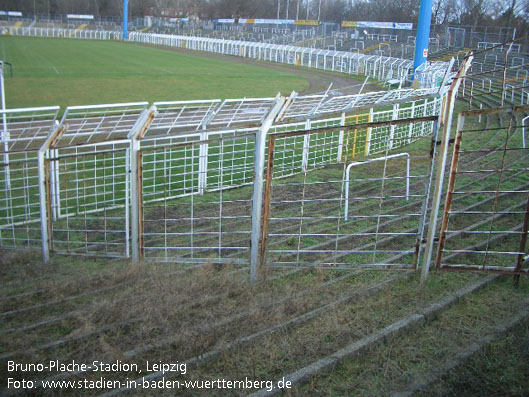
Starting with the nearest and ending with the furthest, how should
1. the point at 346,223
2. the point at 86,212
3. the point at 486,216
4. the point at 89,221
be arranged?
the point at 346,223, the point at 486,216, the point at 86,212, the point at 89,221

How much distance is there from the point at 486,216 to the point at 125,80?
23449 millimetres

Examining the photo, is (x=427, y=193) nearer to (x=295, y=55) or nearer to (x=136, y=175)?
(x=136, y=175)

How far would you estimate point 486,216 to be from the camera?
5.81 meters

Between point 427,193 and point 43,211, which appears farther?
point 43,211

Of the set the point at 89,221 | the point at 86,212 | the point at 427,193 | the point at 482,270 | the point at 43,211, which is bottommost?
the point at 89,221

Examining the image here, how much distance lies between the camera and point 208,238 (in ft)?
19.8

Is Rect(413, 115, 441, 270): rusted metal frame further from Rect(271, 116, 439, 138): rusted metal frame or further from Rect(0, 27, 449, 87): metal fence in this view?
Rect(0, 27, 449, 87): metal fence

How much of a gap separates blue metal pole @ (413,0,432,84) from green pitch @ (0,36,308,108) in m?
6.19

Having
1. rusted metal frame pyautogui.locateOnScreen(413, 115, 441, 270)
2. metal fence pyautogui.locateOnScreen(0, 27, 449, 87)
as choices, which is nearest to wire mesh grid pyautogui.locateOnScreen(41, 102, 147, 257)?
rusted metal frame pyautogui.locateOnScreen(413, 115, 441, 270)

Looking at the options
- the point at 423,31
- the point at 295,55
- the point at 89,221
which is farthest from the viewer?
the point at 295,55

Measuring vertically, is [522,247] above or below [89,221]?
above

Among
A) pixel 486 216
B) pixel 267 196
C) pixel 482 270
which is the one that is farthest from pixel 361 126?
pixel 486 216

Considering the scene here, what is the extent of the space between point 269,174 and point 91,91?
19079mm

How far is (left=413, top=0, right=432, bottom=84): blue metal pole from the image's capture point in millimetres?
21344
